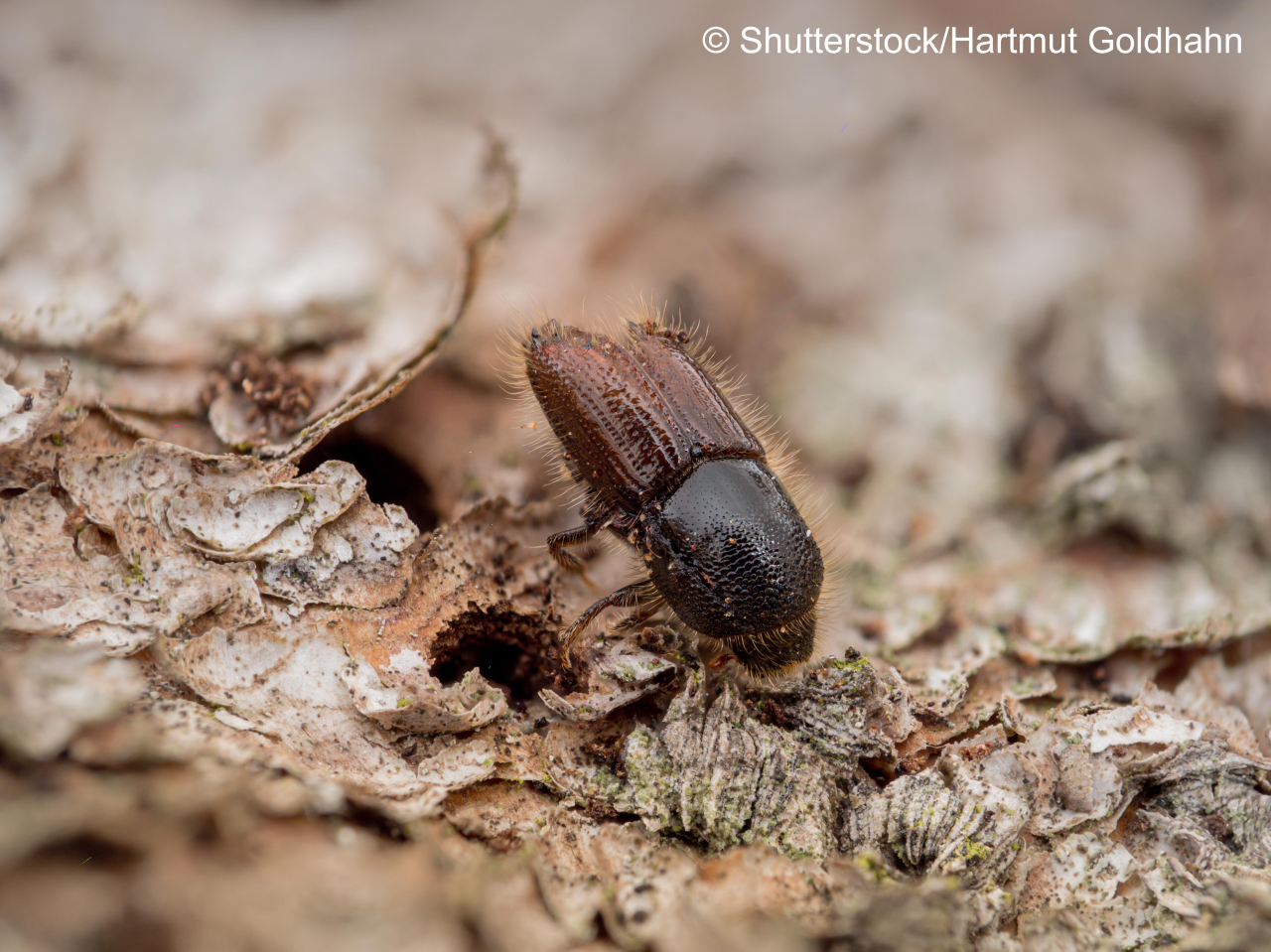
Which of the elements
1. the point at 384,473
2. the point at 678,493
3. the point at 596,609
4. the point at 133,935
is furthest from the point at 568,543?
the point at 133,935

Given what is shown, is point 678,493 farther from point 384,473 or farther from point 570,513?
point 384,473

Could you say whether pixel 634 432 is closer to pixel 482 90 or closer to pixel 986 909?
pixel 986 909

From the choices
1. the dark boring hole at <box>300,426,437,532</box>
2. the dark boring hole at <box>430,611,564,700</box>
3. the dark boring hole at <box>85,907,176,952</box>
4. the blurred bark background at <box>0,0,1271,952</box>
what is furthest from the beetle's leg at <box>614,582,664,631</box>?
the dark boring hole at <box>85,907,176,952</box>

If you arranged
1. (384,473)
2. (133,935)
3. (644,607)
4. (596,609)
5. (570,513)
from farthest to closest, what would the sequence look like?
1. (570,513)
2. (384,473)
3. (644,607)
4. (596,609)
5. (133,935)

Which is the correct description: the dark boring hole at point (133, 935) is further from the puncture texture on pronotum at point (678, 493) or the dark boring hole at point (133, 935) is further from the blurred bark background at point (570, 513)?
the puncture texture on pronotum at point (678, 493)

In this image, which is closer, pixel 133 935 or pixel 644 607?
pixel 133 935

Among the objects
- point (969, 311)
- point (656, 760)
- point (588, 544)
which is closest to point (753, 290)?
point (969, 311)
